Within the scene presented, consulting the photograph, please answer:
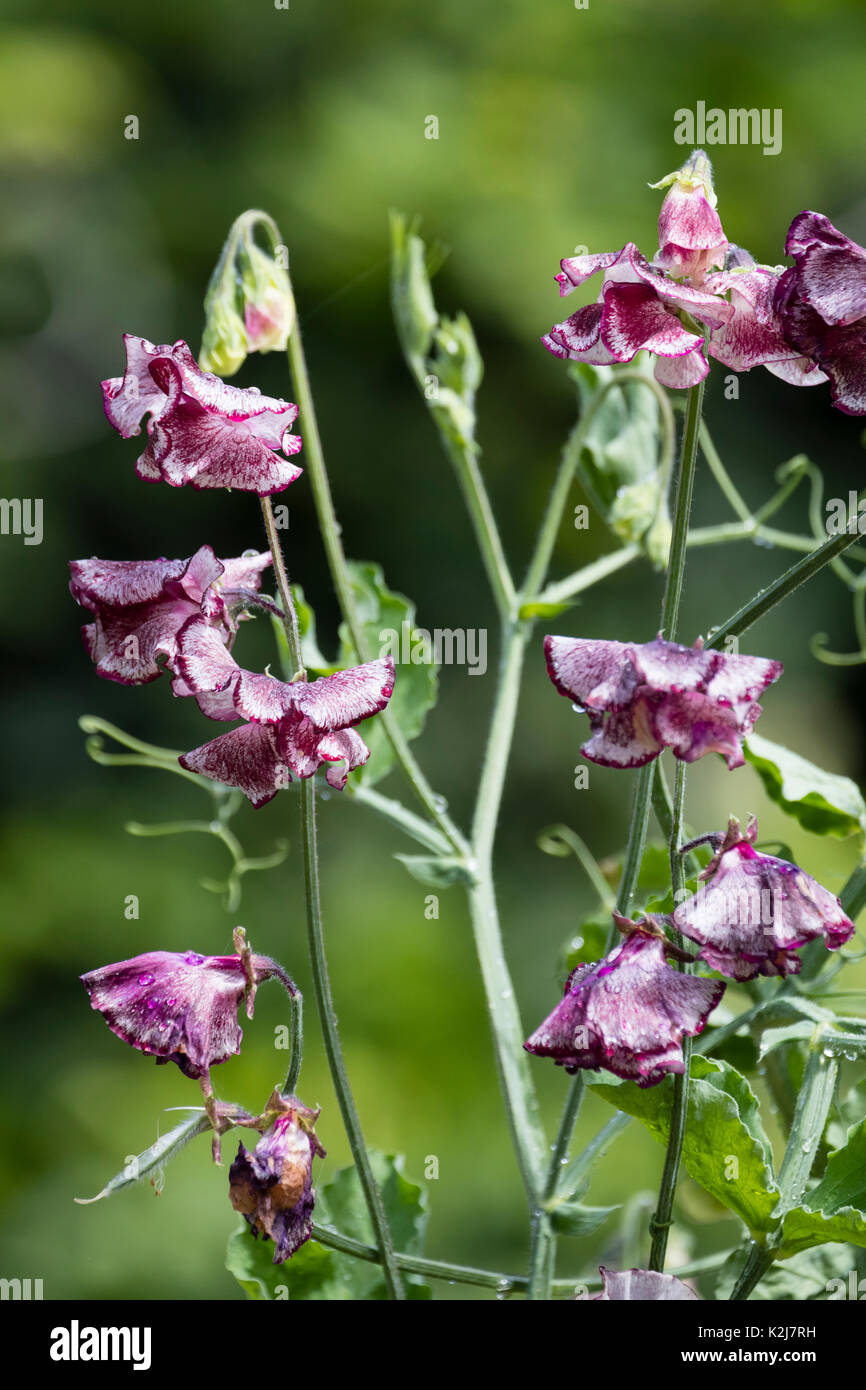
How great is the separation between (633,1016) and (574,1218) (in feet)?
0.55

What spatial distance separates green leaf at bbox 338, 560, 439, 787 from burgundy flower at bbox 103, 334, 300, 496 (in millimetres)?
259

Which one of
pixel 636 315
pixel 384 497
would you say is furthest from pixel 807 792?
pixel 384 497

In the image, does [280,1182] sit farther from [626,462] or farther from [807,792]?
[626,462]

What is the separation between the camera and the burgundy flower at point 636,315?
1.35 feet

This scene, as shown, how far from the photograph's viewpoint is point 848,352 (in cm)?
41

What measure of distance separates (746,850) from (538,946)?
4.44 feet

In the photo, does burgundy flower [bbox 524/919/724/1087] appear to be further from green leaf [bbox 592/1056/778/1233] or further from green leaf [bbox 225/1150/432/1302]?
green leaf [bbox 225/1150/432/1302]

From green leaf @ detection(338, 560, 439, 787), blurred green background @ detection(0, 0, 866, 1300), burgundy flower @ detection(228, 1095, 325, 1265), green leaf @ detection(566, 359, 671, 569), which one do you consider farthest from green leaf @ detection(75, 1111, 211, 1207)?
blurred green background @ detection(0, 0, 866, 1300)

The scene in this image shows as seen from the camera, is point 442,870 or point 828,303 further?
point 442,870

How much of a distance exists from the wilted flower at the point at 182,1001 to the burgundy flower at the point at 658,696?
13cm

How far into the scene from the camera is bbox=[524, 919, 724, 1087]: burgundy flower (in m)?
0.40

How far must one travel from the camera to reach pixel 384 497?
183cm

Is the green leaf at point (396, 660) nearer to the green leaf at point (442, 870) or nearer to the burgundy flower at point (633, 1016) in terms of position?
the green leaf at point (442, 870)

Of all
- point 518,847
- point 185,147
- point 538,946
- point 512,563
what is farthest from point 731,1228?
point 185,147
